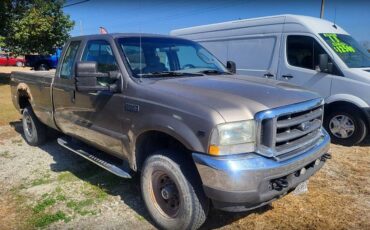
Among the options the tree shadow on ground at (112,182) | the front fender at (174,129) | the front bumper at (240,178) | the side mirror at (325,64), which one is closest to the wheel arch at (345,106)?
the side mirror at (325,64)

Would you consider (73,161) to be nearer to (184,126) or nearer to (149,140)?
(149,140)

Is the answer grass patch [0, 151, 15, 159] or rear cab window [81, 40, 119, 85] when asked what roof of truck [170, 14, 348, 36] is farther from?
grass patch [0, 151, 15, 159]

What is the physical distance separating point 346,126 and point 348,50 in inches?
59.9

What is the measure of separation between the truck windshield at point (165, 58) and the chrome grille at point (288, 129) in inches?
52.1

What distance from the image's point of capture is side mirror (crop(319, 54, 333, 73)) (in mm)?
6648

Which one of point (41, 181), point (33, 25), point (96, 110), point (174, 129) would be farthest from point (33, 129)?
point (33, 25)

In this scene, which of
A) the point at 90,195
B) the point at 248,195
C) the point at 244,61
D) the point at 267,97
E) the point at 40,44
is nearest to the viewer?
the point at 248,195

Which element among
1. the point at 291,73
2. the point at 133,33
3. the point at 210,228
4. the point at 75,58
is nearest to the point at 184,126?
the point at 210,228

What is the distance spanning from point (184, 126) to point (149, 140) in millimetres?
740

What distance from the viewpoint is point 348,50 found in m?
7.00

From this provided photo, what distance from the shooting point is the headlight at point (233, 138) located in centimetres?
290

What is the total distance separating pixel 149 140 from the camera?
12.2ft

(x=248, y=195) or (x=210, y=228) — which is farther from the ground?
(x=248, y=195)

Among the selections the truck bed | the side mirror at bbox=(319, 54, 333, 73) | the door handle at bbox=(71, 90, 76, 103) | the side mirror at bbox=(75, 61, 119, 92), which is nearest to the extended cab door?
the door handle at bbox=(71, 90, 76, 103)
